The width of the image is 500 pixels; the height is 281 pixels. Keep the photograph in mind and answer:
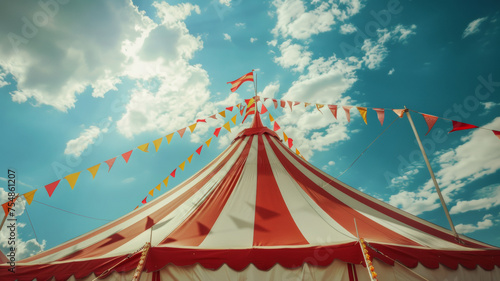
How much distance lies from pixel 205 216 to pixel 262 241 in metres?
0.69

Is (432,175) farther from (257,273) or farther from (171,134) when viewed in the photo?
(171,134)

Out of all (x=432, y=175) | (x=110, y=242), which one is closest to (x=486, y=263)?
(x=432, y=175)

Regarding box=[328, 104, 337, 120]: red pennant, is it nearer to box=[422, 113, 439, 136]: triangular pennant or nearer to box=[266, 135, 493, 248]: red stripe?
box=[266, 135, 493, 248]: red stripe

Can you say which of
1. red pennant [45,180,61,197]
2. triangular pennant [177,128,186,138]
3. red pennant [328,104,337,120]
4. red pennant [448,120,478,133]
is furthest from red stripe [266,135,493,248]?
red pennant [45,180,61,197]

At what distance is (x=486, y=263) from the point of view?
2.52 metres

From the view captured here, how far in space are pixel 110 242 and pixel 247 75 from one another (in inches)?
140

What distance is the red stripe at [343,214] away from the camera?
2.38 metres

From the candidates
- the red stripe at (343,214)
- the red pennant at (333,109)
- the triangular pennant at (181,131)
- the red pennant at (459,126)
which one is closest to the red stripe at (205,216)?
the red stripe at (343,214)

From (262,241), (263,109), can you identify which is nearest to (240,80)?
(263,109)

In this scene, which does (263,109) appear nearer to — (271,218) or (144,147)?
(144,147)

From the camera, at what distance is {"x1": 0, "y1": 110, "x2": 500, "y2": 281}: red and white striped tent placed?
2068 mm

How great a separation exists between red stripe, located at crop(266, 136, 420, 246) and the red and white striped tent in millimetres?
15

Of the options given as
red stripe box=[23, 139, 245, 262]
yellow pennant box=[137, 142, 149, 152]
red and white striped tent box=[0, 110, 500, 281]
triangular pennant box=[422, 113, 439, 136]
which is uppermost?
yellow pennant box=[137, 142, 149, 152]

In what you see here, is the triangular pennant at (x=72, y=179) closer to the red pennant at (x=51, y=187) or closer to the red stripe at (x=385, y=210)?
the red pennant at (x=51, y=187)
